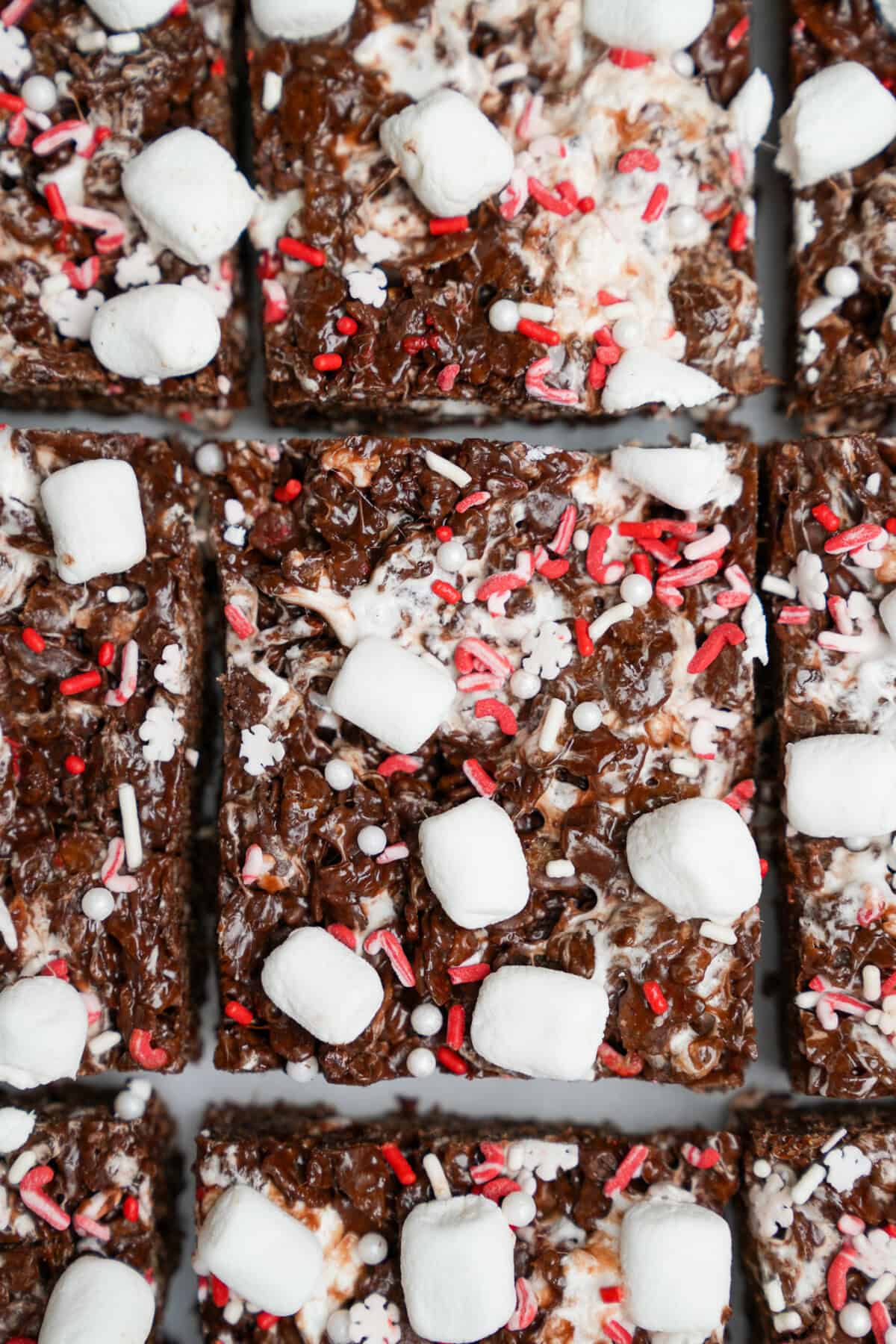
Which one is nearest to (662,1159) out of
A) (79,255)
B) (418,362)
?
(418,362)

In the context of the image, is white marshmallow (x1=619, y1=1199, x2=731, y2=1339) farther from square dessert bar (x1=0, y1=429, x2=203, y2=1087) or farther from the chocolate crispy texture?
the chocolate crispy texture

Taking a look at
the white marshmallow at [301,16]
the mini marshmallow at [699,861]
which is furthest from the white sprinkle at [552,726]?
the white marshmallow at [301,16]

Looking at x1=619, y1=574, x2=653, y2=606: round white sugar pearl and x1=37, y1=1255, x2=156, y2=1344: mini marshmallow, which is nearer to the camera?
x1=37, y1=1255, x2=156, y2=1344: mini marshmallow

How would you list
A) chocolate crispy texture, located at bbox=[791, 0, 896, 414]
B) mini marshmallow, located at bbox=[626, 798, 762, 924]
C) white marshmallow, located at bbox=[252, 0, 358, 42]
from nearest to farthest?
mini marshmallow, located at bbox=[626, 798, 762, 924] < white marshmallow, located at bbox=[252, 0, 358, 42] < chocolate crispy texture, located at bbox=[791, 0, 896, 414]

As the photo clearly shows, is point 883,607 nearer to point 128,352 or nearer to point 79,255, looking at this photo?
point 128,352

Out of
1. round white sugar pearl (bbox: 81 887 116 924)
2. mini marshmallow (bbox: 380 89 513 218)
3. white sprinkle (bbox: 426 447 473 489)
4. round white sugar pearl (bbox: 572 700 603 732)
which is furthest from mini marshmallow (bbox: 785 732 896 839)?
round white sugar pearl (bbox: 81 887 116 924)

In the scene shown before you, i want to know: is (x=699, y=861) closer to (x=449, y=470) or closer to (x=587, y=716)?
(x=587, y=716)
